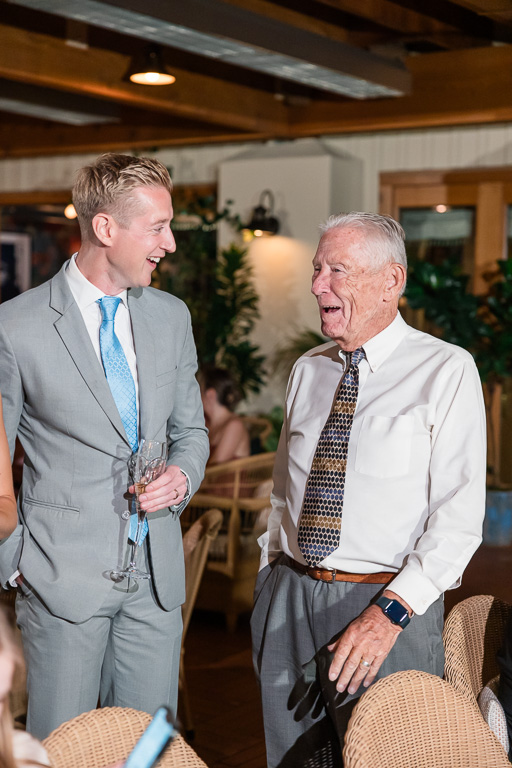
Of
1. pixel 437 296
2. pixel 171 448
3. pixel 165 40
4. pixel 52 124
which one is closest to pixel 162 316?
pixel 171 448

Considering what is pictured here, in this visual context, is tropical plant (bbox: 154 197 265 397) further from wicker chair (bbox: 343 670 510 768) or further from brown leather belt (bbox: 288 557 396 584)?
wicker chair (bbox: 343 670 510 768)

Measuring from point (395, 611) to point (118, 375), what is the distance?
80cm

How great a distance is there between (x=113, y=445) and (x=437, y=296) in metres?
4.73

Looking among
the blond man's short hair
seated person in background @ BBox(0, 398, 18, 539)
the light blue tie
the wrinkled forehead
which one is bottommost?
seated person in background @ BBox(0, 398, 18, 539)

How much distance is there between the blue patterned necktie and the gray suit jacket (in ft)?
1.16

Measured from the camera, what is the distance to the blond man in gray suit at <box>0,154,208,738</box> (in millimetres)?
2059

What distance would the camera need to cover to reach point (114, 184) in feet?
6.82

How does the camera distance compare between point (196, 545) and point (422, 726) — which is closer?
point (422, 726)

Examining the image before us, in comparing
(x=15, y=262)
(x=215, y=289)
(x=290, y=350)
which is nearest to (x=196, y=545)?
(x=290, y=350)

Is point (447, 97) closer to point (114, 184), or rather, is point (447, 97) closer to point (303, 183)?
point (303, 183)

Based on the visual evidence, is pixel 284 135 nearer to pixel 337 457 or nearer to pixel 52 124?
pixel 52 124

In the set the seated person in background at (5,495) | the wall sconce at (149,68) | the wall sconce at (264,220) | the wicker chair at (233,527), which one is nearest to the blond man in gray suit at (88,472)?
the seated person in background at (5,495)

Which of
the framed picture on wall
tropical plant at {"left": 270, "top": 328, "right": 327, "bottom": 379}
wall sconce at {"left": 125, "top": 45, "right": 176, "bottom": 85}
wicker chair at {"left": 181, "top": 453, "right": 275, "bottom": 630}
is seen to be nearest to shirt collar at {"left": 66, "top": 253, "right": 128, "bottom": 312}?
wicker chair at {"left": 181, "top": 453, "right": 275, "bottom": 630}

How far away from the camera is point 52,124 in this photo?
8477 millimetres
